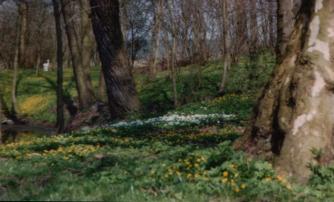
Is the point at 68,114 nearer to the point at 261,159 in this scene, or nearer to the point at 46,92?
the point at 46,92

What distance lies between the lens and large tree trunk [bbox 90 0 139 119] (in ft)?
60.2

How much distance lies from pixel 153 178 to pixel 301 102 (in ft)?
8.22

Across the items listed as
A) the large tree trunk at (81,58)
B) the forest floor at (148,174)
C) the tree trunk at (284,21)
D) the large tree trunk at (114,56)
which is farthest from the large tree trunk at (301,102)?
the large tree trunk at (81,58)

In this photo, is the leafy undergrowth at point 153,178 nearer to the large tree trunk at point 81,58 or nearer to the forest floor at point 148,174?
the forest floor at point 148,174

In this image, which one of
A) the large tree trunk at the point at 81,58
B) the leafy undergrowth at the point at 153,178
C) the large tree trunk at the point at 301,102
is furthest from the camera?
the large tree trunk at the point at 81,58

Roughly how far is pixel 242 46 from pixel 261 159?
24463 millimetres

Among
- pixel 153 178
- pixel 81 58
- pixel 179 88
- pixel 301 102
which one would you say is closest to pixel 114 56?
pixel 81 58

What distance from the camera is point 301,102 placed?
8.08m

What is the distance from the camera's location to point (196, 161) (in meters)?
8.02

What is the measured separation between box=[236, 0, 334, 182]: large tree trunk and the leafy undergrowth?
389mm

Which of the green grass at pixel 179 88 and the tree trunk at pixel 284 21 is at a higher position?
the tree trunk at pixel 284 21

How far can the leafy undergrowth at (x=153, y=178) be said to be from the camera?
628 centimetres

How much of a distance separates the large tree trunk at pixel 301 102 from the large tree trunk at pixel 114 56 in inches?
398

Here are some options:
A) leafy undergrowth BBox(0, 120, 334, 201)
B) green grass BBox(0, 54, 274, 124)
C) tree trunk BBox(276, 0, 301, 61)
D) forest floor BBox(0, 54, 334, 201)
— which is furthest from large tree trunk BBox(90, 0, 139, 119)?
leafy undergrowth BBox(0, 120, 334, 201)
